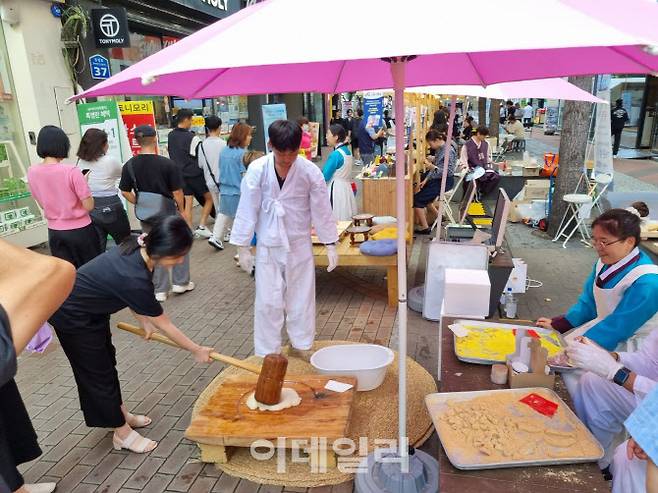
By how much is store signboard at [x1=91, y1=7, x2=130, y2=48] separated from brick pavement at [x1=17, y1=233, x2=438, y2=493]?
3848 mm

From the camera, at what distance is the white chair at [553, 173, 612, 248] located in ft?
23.0

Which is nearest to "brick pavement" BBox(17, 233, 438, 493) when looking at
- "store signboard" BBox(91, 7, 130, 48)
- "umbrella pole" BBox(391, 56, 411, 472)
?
"umbrella pole" BBox(391, 56, 411, 472)

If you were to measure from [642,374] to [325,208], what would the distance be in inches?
93.0

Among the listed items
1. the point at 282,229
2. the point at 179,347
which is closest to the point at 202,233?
the point at 282,229

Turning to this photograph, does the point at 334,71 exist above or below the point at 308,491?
above

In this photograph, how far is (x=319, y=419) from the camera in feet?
9.33

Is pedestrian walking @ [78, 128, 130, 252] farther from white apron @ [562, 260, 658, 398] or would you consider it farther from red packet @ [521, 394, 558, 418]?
white apron @ [562, 260, 658, 398]

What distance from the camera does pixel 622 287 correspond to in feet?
8.93

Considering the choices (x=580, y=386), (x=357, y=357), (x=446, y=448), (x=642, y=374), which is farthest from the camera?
(x=357, y=357)

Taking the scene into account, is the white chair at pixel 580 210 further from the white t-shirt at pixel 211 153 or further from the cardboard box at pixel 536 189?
the white t-shirt at pixel 211 153

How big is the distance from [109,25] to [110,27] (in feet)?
0.10

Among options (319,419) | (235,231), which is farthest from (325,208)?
(319,419)

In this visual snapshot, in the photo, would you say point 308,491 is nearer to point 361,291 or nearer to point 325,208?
point 325,208

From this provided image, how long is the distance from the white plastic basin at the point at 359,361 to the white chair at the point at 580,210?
15.8 feet
